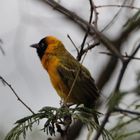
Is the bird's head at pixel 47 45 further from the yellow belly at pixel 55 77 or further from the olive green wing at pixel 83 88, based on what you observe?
the olive green wing at pixel 83 88

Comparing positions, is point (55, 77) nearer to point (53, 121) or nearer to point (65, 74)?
point (65, 74)

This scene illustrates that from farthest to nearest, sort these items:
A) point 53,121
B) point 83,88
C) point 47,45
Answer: point 47,45 → point 83,88 → point 53,121

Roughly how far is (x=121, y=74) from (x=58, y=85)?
315cm

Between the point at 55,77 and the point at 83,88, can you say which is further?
the point at 55,77

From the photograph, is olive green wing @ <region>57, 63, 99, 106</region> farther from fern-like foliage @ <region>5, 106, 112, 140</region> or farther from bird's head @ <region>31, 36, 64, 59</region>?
fern-like foliage @ <region>5, 106, 112, 140</region>

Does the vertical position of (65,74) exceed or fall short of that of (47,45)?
it falls short

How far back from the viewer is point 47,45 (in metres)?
5.06

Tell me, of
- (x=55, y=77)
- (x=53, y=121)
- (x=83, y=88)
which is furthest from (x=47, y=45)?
(x=53, y=121)

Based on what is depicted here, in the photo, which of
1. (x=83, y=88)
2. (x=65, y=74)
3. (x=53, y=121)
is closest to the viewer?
(x=53, y=121)

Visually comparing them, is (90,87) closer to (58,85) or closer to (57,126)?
(58,85)

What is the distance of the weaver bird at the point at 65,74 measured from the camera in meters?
3.98

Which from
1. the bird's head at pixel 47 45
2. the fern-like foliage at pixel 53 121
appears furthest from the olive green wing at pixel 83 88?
the fern-like foliage at pixel 53 121

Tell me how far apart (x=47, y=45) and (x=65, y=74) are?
791 mm

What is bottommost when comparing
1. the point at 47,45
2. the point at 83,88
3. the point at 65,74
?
the point at 83,88
